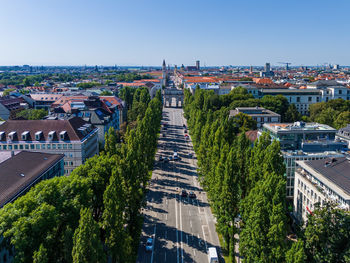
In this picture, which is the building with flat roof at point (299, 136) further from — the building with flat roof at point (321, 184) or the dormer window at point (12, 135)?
the dormer window at point (12, 135)

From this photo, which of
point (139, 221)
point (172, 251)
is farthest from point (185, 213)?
point (139, 221)

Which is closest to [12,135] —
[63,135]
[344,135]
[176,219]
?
[63,135]

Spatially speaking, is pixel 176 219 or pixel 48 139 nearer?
pixel 176 219

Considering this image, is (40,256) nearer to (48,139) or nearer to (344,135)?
(48,139)

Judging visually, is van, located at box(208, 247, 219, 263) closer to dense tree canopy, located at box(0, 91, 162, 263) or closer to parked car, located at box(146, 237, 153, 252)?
parked car, located at box(146, 237, 153, 252)

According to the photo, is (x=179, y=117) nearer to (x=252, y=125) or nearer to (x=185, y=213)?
(x=252, y=125)

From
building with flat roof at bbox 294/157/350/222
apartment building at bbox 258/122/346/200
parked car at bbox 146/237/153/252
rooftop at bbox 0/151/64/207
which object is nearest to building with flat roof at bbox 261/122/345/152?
apartment building at bbox 258/122/346/200

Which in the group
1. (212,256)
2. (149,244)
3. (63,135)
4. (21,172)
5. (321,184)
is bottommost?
(149,244)
